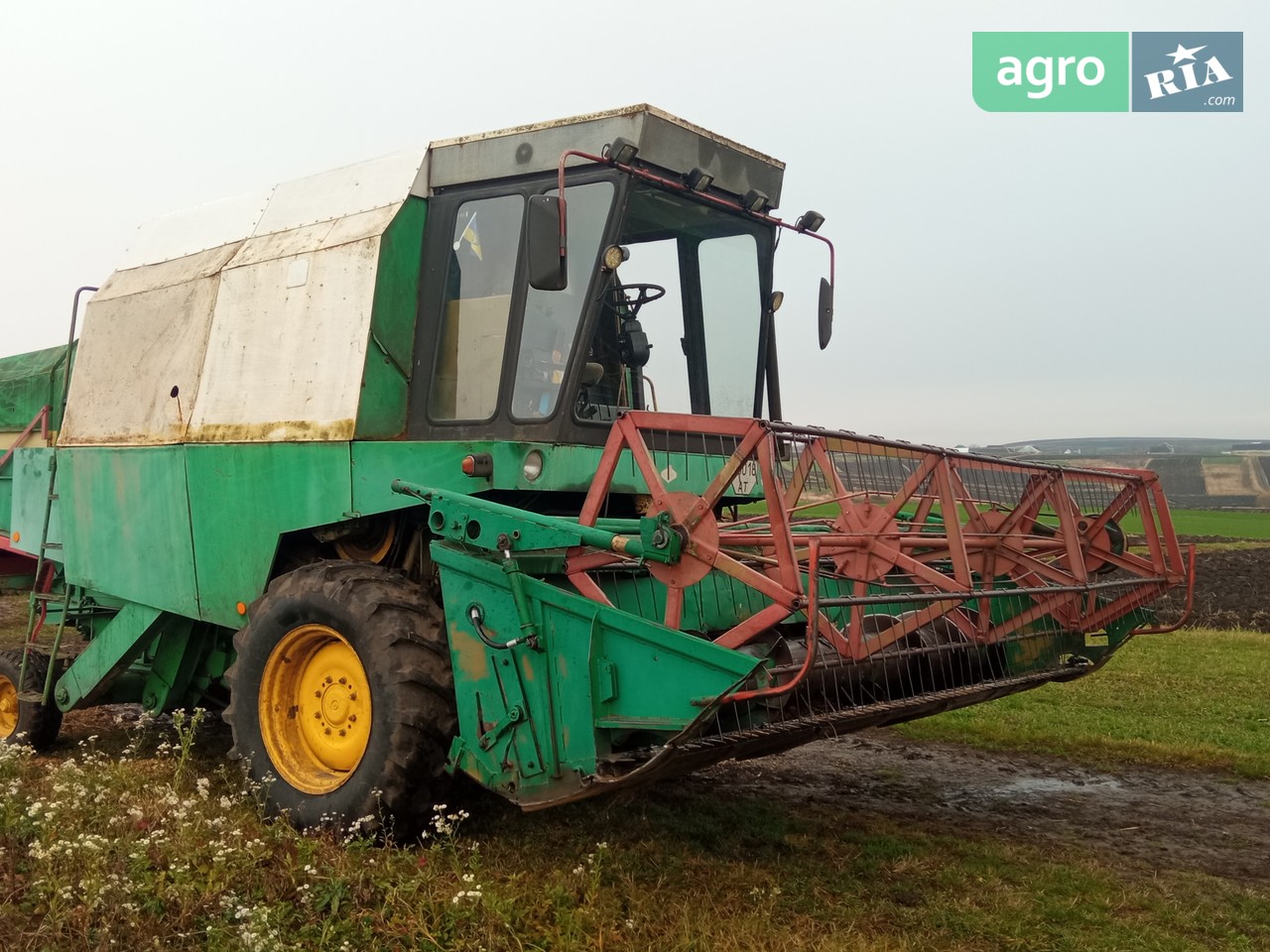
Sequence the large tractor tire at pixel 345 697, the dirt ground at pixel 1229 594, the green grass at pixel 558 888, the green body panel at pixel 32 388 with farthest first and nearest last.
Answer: the dirt ground at pixel 1229 594 → the green body panel at pixel 32 388 → the large tractor tire at pixel 345 697 → the green grass at pixel 558 888

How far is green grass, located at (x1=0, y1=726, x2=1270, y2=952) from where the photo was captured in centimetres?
361

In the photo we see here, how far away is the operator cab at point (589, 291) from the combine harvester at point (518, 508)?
0.05ft

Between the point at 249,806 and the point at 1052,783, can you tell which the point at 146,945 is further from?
the point at 1052,783

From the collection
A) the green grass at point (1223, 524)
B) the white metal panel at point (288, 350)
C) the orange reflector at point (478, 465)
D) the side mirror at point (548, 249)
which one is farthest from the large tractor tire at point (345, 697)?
the green grass at point (1223, 524)

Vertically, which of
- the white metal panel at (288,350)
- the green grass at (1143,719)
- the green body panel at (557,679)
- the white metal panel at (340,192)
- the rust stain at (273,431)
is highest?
the white metal panel at (340,192)

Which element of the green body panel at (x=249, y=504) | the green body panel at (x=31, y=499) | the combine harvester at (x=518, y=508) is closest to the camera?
the combine harvester at (x=518, y=508)

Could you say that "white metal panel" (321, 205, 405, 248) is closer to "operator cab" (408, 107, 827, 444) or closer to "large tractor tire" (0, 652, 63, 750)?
"operator cab" (408, 107, 827, 444)

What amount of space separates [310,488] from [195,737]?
2644 mm

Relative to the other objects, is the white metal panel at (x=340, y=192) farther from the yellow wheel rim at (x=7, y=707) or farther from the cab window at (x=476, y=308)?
the yellow wheel rim at (x=7, y=707)

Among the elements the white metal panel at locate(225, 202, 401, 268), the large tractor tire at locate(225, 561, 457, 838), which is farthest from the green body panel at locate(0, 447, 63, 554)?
the large tractor tire at locate(225, 561, 457, 838)

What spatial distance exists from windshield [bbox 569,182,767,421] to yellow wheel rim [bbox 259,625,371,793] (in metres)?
1.50

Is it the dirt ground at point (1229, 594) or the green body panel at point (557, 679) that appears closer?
the green body panel at point (557, 679)

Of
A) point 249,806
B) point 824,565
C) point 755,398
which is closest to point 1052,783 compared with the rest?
point 824,565

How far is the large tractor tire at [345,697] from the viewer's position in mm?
4203
